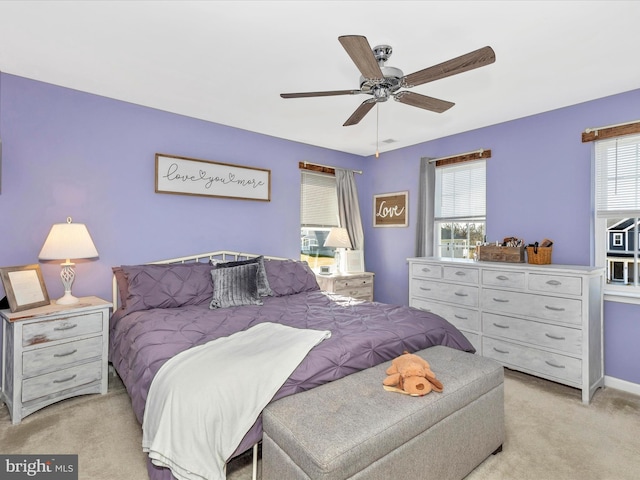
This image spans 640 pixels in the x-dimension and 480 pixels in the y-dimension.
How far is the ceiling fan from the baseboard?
9.33 feet

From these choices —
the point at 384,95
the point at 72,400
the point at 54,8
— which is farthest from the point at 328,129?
A: the point at 72,400

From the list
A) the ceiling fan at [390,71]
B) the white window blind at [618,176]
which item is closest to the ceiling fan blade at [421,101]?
the ceiling fan at [390,71]

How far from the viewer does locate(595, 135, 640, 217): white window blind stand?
2896 mm

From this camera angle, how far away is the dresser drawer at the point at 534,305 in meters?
2.76

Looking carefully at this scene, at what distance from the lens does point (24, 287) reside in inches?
98.6

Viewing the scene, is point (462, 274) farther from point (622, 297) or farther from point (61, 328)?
point (61, 328)

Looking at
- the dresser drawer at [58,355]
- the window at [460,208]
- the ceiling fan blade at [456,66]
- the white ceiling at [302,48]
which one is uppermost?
the white ceiling at [302,48]

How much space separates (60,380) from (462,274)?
3.65m

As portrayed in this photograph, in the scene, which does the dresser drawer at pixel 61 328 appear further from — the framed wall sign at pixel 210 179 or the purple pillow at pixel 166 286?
the framed wall sign at pixel 210 179

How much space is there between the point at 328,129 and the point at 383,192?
5.00ft

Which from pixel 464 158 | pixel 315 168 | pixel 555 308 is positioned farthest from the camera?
pixel 315 168

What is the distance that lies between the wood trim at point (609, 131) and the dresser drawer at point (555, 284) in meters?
1.33

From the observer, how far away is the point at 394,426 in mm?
1414

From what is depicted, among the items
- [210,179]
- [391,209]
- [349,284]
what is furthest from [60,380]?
[391,209]
